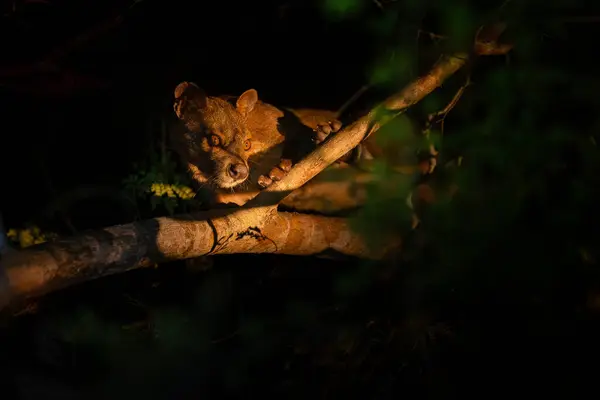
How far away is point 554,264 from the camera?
3.80 meters

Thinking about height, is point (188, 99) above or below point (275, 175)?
above

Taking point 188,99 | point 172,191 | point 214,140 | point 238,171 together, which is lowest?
point 172,191

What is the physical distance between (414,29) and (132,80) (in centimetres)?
298

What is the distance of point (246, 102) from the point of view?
4512 mm

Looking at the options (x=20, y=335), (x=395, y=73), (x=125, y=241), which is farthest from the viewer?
(x=20, y=335)

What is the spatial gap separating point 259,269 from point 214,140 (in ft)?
5.21

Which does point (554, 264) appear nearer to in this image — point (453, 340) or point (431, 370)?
point (453, 340)

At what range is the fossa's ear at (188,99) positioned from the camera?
14.0ft

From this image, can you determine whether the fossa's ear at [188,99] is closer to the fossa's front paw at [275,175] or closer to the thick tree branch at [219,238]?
the fossa's front paw at [275,175]

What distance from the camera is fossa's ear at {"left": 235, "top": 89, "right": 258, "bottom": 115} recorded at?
4461 millimetres

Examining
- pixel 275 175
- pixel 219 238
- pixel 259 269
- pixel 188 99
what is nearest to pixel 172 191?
pixel 188 99

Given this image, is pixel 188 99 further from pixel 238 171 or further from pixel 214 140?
pixel 238 171

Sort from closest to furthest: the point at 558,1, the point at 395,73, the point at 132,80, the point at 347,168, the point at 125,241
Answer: the point at 125,241
the point at 558,1
the point at 395,73
the point at 347,168
the point at 132,80

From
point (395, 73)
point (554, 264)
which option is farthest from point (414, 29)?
point (554, 264)
